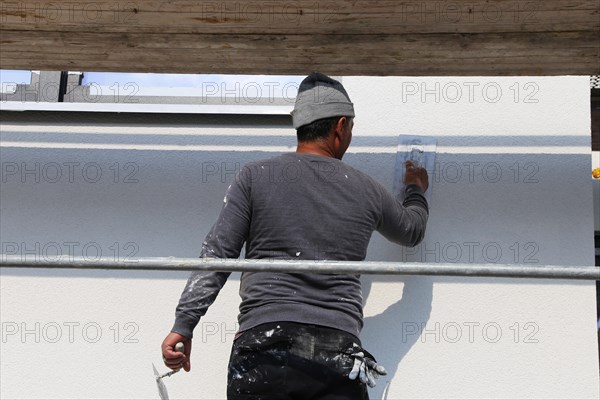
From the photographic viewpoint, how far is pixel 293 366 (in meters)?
2.85

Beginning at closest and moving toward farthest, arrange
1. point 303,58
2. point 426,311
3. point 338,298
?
point 338,298
point 303,58
point 426,311

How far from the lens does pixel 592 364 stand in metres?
3.85

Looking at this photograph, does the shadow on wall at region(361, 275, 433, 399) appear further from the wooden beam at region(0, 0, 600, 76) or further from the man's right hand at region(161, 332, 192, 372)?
the man's right hand at region(161, 332, 192, 372)

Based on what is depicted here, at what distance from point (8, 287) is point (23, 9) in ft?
4.08

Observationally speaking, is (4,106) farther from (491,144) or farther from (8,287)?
(491,144)

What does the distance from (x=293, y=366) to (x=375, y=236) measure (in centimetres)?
123

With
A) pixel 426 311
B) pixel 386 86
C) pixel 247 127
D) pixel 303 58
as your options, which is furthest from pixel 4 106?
pixel 426 311

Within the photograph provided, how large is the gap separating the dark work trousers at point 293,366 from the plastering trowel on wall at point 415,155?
46.3 inches

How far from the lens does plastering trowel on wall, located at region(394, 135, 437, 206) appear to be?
3947 mm

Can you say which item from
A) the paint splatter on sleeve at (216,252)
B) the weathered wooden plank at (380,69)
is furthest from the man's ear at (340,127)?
the weathered wooden plank at (380,69)

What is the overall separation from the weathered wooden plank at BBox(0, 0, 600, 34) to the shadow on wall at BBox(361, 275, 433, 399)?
109 cm

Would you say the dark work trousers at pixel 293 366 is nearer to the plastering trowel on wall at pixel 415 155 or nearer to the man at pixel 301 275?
the man at pixel 301 275

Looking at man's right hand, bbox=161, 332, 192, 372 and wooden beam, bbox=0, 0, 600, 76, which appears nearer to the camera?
man's right hand, bbox=161, 332, 192, 372

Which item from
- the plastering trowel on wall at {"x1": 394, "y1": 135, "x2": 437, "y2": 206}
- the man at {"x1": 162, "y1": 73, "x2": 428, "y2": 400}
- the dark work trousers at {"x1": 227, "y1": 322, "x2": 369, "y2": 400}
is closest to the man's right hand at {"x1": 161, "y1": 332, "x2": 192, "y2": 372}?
the man at {"x1": 162, "y1": 73, "x2": 428, "y2": 400}
